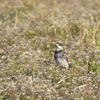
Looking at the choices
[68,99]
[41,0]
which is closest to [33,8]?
[41,0]

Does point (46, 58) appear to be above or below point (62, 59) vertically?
below

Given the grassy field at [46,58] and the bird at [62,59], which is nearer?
the grassy field at [46,58]

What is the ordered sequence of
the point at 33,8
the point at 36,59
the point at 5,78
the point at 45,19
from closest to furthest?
the point at 5,78 → the point at 36,59 → the point at 45,19 → the point at 33,8

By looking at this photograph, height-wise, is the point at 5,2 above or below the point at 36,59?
above

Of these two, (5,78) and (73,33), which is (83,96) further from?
(73,33)

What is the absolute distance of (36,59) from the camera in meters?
6.84

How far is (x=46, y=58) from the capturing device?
24.2ft

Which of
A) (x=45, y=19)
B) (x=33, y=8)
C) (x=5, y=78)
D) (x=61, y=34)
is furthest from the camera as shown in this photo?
(x=33, y=8)

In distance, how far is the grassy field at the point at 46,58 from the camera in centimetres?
536

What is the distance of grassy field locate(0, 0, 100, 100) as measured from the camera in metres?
5.36

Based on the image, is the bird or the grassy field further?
the bird

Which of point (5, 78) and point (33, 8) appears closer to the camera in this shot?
point (5, 78)

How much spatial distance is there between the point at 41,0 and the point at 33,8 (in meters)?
1.53

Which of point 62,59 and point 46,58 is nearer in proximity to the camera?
point 62,59
